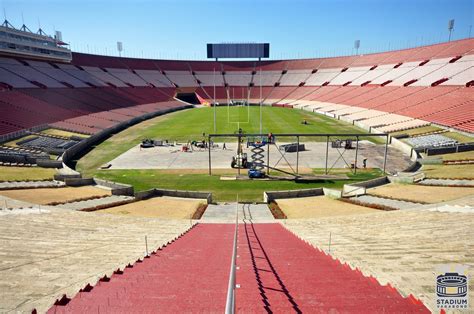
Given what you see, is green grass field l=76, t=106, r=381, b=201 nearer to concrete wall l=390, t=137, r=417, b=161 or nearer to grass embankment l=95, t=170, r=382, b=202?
grass embankment l=95, t=170, r=382, b=202

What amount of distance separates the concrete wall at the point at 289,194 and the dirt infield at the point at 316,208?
41 cm

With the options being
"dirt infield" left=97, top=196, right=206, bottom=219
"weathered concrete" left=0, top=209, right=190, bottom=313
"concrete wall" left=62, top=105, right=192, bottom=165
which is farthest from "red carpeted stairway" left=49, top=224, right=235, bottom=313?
"concrete wall" left=62, top=105, right=192, bottom=165

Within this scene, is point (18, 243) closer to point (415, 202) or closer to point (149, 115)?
point (415, 202)

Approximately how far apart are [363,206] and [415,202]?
3.33m

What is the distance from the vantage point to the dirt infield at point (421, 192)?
2079 centimetres

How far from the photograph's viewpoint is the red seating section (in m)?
5.54

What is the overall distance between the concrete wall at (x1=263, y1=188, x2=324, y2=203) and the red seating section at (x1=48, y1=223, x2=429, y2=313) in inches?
443

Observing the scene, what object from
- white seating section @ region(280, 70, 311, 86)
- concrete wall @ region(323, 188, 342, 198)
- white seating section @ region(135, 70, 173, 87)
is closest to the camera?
concrete wall @ region(323, 188, 342, 198)

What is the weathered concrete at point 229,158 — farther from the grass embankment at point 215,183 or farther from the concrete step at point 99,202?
the concrete step at point 99,202

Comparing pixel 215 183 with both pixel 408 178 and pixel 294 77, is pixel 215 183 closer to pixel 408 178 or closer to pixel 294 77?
pixel 408 178

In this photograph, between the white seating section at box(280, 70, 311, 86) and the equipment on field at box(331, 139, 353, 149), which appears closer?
the equipment on field at box(331, 139, 353, 149)

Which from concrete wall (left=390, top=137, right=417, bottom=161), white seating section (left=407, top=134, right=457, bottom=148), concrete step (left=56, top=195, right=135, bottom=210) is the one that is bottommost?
concrete step (left=56, top=195, right=135, bottom=210)

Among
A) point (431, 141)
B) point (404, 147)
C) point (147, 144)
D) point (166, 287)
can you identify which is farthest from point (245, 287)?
point (431, 141)

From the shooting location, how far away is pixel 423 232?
Answer: 1328cm
